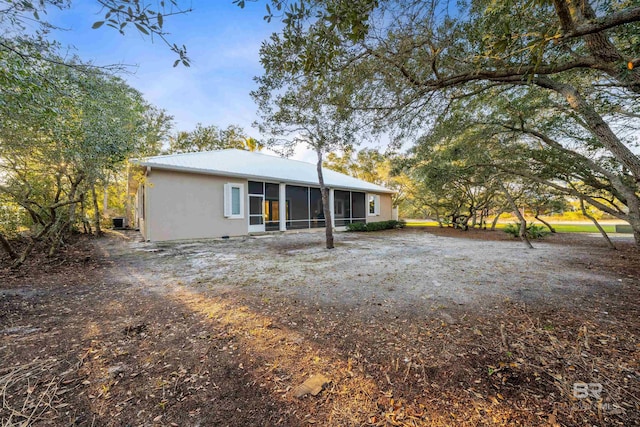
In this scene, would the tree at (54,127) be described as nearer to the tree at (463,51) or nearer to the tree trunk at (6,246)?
the tree trunk at (6,246)

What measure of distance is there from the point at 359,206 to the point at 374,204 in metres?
1.70

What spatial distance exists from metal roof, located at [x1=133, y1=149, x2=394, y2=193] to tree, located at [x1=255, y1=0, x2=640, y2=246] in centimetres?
702

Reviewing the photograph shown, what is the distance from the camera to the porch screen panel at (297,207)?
45.3ft

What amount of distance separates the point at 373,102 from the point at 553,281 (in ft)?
14.7

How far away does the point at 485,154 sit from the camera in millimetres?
7039

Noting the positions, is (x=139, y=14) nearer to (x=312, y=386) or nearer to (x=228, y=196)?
(x=312, y=386)

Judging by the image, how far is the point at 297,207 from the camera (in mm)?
14438

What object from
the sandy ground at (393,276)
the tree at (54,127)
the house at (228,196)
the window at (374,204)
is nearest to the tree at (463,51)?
the sandy ground at (393,276)

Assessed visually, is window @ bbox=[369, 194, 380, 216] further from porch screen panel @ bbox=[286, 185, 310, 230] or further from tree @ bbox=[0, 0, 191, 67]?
tree @ bbox=[0, 0, 191, 67]

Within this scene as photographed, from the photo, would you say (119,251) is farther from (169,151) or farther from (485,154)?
(169,151)

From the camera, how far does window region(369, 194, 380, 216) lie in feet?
60.0

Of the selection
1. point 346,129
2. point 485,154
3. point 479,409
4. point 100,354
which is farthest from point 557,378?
point 485,154

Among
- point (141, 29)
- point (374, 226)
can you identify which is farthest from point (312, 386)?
point (374, 226)

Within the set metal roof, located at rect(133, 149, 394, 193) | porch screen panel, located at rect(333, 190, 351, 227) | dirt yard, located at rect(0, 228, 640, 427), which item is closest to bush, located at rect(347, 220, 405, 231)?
porch screen panel, located at rect(333, 190, 351, 227)
